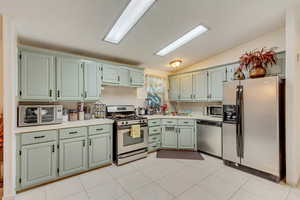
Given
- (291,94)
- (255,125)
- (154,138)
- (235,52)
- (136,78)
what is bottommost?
(154,138)

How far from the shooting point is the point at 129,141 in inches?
118

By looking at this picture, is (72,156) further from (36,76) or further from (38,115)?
(36,76)

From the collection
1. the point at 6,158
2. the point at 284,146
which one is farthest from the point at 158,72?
the point at 6,158

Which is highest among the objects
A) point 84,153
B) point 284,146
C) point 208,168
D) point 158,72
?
point 158,72

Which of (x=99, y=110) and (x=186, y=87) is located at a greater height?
(x=186, y=87)

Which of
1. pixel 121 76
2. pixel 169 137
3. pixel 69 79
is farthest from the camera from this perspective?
pixel 169 137

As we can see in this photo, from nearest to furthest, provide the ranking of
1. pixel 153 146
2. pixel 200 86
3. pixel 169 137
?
1. pixel 153 146
2. pixel 169 137
3. pixel 200 86

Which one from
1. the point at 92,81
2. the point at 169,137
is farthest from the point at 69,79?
the point at 169,137

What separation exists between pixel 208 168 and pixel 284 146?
4.30ft

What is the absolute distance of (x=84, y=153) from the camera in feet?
8.25

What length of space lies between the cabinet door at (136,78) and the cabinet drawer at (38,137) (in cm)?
202

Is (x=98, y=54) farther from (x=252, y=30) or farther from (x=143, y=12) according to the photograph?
(x=252, y=30)

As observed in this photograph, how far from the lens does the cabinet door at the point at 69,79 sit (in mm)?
2584

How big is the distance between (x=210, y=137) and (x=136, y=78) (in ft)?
7.67
